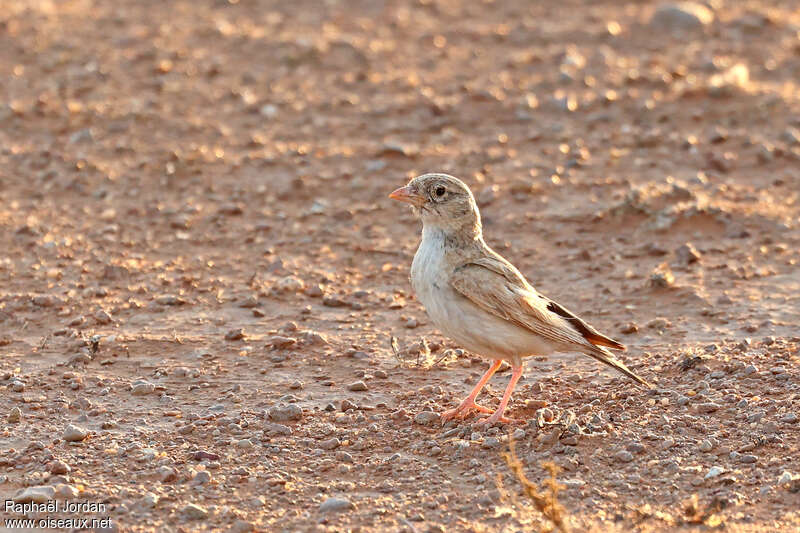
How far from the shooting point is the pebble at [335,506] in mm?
5621

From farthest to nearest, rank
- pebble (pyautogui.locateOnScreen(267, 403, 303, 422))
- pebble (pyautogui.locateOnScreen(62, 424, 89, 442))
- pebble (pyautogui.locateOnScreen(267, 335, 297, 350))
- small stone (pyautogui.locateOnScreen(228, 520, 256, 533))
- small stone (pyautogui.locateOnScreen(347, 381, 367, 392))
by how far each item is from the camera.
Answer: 1. pebble (pyautogui.locateOnScreen(267, 335, 297, 350))
2. small stone (pyautogui.locateOnScreen(347, 381, 367, 392))
3. pebble (pyautogui.locateOnScreen(267, 403, 303, 422))
4. pebble (pyautogui.locateOnScreen(62, 424, 89, 442))
5. small stone (pyautogui.locateOnScreen(228, 520, 256, 533))

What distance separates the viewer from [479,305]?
21.2 feet

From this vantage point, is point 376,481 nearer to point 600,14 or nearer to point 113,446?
point 113,446

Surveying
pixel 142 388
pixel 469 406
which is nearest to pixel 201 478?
pixel 142 388

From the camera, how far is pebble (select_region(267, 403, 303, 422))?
21.6ft

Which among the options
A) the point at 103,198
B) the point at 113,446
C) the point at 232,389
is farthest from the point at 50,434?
the point at 103,198

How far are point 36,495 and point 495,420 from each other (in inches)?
96.8

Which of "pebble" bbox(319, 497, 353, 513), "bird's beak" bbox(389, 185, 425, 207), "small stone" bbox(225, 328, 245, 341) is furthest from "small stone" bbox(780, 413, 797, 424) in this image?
"small stone" bbox(225, 328, 245, 341)

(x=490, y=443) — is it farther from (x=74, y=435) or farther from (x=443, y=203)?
(x=74, y=435)

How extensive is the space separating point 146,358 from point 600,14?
9390 millimetres

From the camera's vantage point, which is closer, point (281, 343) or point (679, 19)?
point (281, 343)

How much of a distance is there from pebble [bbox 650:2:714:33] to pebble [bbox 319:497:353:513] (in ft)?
33.4

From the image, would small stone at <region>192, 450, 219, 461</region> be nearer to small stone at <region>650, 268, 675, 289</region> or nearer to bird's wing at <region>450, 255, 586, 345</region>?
bird's wing at <region>450, 255, 586, 345</region>

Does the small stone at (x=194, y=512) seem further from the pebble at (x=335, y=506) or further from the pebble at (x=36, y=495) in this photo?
the pebble at (x=36, y=495)
